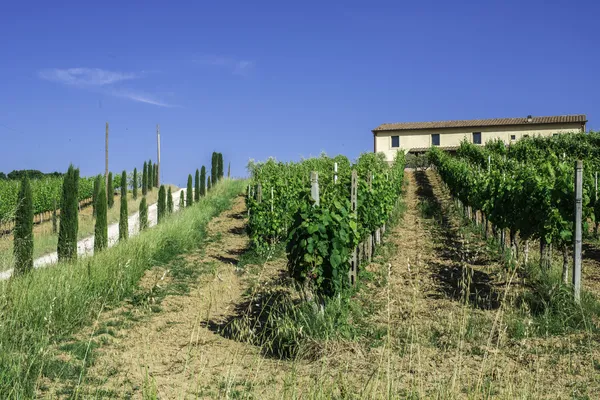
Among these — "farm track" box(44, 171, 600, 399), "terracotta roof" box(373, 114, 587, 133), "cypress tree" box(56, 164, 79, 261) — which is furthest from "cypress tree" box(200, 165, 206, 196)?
"farm track" box(44, 171, 600, 399)

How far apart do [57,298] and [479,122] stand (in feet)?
135

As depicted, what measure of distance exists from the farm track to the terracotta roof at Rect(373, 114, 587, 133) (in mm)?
31611

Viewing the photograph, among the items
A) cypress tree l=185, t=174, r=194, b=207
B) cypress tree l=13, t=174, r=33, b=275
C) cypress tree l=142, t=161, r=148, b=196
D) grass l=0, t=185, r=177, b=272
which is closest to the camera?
grass l=0, t=185, r=177, b=272

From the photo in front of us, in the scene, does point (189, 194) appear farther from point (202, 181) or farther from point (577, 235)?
point (577, 235)

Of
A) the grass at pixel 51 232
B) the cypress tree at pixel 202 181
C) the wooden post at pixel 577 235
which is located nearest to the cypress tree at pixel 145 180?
the grass at pixel 51 232

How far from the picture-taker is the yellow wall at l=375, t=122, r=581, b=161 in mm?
42875

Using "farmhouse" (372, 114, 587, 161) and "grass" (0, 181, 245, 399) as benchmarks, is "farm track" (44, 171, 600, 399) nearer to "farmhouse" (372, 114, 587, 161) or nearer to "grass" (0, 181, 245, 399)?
"grass" (0, 181, 245, 399)

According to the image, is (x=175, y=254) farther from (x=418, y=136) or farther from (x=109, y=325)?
(x=418, y=136)

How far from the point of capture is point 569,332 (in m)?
6.68

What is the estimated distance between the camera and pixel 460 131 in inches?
→ 1748

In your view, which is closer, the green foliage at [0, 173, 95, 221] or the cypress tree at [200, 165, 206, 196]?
the green foliage at [0, 173, 95, 221]

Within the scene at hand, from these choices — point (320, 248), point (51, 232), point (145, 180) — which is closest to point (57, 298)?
point (320, 248)

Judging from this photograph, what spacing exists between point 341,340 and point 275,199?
8412mm

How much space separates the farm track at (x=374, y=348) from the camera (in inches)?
146
